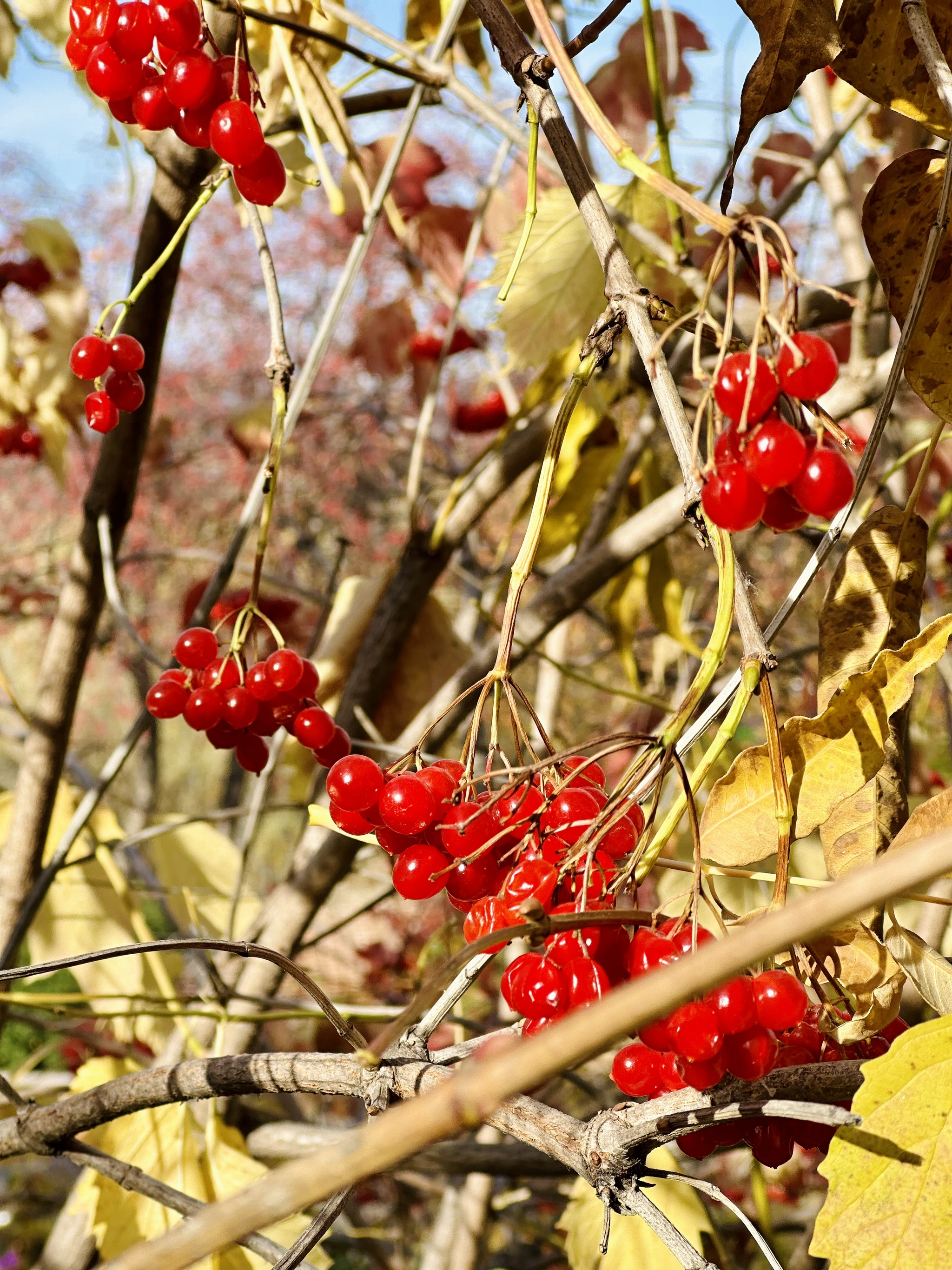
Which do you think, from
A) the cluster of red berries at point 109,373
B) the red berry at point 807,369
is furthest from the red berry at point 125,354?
the red berry at point 807,369

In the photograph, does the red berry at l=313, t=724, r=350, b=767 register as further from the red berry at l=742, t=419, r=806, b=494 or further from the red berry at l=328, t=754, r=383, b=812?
the red berry at l=742, t=419, r=806, b=494

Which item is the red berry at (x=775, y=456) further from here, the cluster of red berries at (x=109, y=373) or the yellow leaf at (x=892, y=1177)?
the cluster of red berries at (x=109, y=373)

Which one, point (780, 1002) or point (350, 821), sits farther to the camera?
point (350, 821)

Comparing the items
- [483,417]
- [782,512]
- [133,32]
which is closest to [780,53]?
[782,512]

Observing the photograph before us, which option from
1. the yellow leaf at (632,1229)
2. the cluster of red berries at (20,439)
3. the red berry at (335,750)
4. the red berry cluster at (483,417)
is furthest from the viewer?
the red berry cluster at (483,417)

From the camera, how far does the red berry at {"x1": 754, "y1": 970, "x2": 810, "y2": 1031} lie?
0.32 meters

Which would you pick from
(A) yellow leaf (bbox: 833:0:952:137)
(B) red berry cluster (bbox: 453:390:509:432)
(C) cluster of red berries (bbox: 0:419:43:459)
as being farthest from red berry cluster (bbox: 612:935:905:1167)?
(B) red berry cluster (bbox: 453:390:509:432)

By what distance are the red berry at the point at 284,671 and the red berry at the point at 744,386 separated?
1.09ft

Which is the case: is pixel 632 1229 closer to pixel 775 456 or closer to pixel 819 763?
pixel 819 763

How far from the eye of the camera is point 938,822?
Result: 14.9 inches

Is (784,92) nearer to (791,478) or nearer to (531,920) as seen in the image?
(791,478)

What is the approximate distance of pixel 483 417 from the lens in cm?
174

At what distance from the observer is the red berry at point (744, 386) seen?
0.31 meters

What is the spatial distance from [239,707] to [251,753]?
5cm
